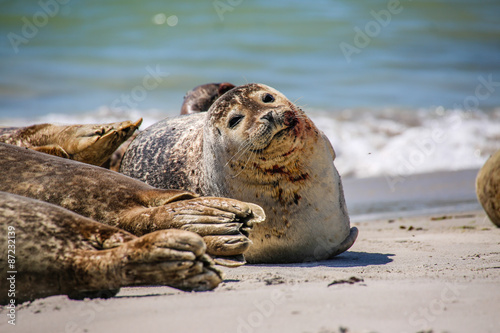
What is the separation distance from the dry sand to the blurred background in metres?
7.45

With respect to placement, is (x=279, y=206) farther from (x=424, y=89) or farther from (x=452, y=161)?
(x=424, y=89)

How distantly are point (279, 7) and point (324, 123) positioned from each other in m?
12.4

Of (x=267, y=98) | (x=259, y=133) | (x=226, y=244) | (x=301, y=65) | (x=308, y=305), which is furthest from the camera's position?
(x=301, y=65)

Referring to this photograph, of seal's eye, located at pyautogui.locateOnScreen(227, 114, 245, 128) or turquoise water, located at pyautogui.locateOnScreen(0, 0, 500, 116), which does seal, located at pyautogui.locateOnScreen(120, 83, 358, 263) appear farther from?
turquoise water, located at pyautogui.locateOnScreen(0, 0, 500, 116)

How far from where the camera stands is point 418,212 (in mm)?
6512

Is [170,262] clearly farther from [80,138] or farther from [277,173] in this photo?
[80,138]

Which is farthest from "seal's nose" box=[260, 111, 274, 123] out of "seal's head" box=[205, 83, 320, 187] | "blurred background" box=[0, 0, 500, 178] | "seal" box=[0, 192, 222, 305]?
"blurred background" box=[0, 0, 500, 178]

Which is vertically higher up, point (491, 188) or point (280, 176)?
point (280, 176)

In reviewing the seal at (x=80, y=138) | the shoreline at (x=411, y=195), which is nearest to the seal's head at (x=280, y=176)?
the seal at (x=80, y=138)

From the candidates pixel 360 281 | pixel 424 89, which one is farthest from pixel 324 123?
pixel 360 281

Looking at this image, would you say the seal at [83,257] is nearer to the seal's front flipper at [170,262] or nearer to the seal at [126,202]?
the seal's front flipper at [170,262]

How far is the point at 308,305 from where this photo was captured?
81.9 inches

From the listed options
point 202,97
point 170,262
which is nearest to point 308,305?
point 170,262

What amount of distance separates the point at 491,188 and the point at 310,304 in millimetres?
3420
